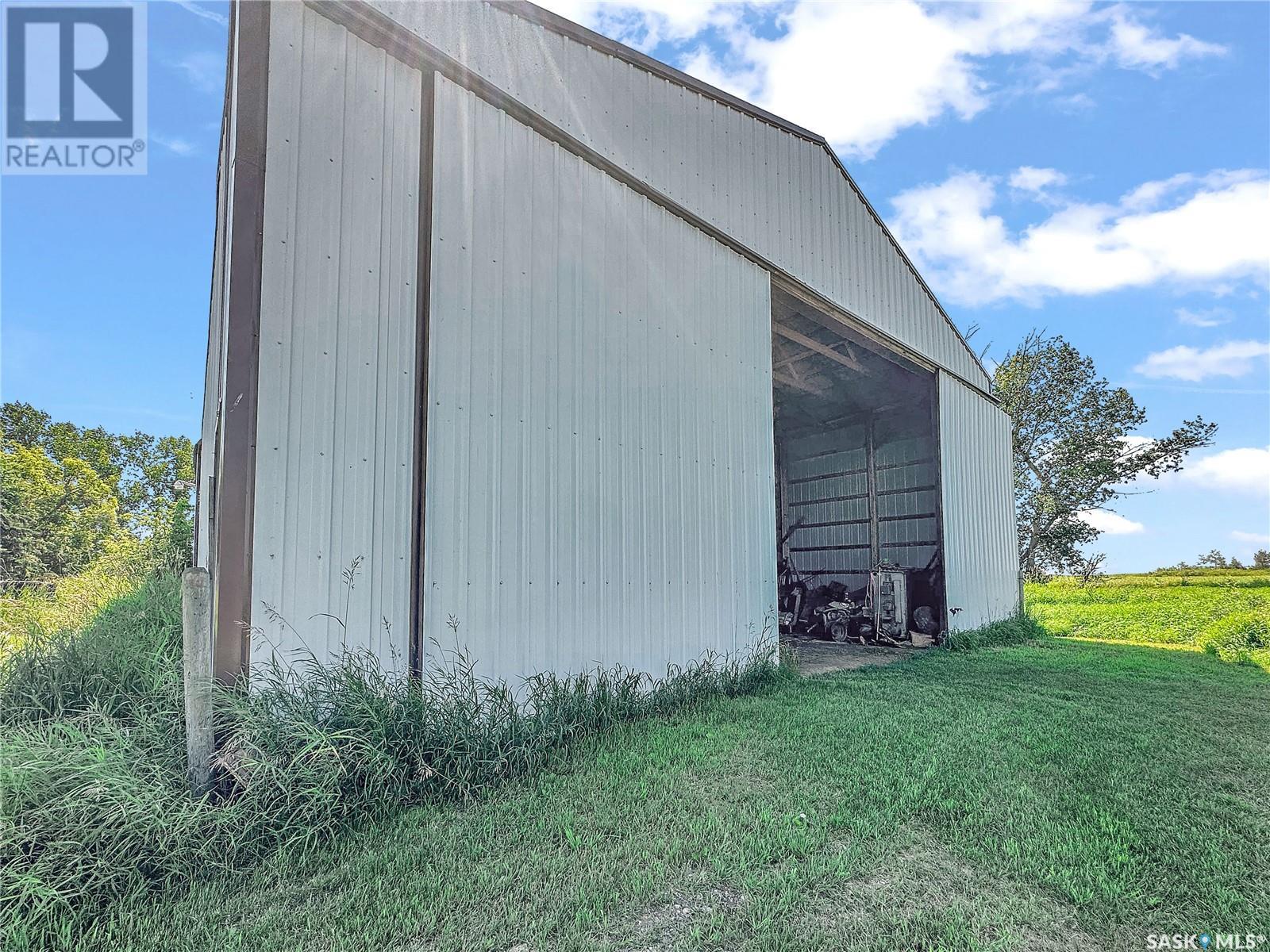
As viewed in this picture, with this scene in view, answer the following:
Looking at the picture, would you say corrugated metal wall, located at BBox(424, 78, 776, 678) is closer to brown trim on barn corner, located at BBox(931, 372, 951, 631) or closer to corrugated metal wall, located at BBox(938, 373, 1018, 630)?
brown trim on barn corner, located at BBox(931, 372, 951, 631)

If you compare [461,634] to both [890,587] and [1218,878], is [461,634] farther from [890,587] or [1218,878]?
[890,587]

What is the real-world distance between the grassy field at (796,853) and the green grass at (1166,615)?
642 cm

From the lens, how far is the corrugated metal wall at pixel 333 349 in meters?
3.18

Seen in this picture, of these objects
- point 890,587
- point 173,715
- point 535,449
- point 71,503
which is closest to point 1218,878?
point 535,449

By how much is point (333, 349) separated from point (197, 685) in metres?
1.76

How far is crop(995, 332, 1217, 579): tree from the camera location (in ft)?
58.0

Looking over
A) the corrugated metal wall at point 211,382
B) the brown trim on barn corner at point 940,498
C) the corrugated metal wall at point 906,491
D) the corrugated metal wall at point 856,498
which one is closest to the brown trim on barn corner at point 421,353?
the corrugated metal wall at point 211,382

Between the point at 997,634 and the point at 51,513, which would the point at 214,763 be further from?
the point at 51,513

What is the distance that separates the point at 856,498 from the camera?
38.4 ft

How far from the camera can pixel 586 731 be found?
389cm

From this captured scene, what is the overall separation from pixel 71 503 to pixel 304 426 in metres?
28.3

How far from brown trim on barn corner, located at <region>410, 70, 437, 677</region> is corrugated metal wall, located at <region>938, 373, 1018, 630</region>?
26.2ft

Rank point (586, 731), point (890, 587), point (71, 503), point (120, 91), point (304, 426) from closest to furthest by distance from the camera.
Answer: point (304, 426) < point (120, 91) < point (586, 731) < point (890, 587) < point (71, 503)

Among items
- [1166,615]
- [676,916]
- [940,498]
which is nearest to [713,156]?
[940,498]
